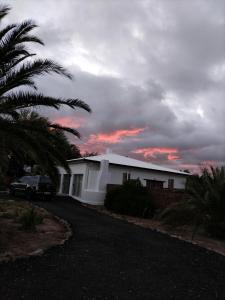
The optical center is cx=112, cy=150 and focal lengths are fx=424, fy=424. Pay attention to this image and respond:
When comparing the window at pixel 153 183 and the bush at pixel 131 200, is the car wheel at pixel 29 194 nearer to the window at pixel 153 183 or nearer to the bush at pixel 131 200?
the bush at pixel 131 200

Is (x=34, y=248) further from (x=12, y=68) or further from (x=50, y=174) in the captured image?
(x=12, y=68)

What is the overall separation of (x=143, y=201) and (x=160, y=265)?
13.8 meters

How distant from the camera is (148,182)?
115ft

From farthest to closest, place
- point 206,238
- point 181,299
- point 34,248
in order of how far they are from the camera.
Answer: point 206,238 → point 34,248 → point 181,299

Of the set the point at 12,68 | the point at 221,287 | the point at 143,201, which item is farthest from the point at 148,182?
the point at 221,287

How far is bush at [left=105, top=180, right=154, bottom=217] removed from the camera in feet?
74.9

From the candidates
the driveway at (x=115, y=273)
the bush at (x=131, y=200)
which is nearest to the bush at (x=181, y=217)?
the driveway at (x=115, y=273)

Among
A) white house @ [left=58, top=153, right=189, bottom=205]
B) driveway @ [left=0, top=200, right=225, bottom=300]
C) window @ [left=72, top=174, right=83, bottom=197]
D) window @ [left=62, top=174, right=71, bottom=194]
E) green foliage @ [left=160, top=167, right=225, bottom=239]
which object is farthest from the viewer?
window @ [left=62, top=174, right=71, bottom=194]

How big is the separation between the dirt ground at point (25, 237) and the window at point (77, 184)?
17.2 meters

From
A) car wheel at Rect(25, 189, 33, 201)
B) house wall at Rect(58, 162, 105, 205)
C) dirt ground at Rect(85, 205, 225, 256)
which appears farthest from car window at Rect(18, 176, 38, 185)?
dirt ground at Rect(85, 205, 225, 256)

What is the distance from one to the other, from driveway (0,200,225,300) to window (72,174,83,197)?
67.8 ft

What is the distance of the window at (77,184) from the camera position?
A: 32897 millimetres

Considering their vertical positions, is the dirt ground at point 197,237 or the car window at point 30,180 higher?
the car window at point 30,180

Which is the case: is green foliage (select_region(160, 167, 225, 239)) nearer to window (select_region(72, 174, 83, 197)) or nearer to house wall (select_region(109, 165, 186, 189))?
house wall (select_region(109, 165, 186, 189))
